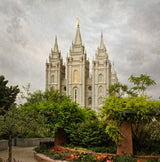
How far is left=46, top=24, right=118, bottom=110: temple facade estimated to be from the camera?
69.7 meters

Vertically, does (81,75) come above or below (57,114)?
above

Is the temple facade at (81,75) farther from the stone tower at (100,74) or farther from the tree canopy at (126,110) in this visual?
the tree canopy at (126,110)

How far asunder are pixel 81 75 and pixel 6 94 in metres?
50.5

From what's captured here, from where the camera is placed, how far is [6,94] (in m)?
21.7

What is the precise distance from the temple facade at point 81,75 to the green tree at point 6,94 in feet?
152

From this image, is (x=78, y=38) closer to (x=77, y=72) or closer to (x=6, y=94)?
(x=77, y=72)

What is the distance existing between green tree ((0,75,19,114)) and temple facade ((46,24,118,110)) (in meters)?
46.3

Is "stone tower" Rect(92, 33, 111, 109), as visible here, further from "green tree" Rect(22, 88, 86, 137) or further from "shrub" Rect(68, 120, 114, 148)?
"shrub" Rect(68, 120, 114, 148)

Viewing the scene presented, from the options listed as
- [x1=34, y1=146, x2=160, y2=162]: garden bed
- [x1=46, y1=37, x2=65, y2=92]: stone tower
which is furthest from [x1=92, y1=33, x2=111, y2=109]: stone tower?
[x1=34, y1=146, x2=160, y2=162]: garden bed

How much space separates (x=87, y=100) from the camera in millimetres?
70938

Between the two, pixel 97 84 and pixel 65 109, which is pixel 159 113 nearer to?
pixel 65 109

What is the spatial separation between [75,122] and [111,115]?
4.43 m

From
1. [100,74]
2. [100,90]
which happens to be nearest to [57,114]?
[100,90]

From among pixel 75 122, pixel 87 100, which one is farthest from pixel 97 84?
pixel 75 122
